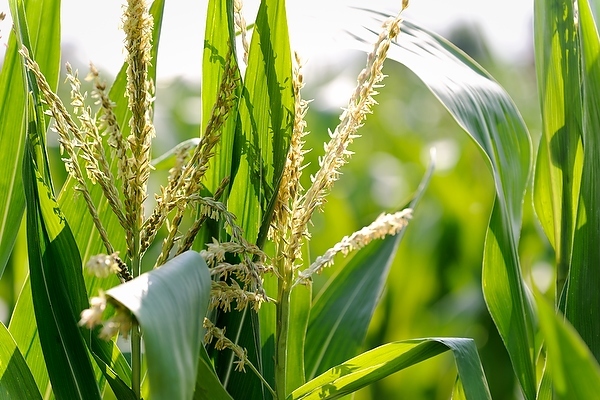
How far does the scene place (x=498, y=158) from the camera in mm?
750

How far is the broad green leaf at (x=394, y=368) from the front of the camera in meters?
0.59

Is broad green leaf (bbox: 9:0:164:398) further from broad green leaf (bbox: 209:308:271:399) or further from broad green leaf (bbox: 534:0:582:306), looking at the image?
broad green leaf (bbox: 534:0:582:306)

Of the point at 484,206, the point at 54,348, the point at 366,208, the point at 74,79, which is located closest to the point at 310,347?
the point at 54,348

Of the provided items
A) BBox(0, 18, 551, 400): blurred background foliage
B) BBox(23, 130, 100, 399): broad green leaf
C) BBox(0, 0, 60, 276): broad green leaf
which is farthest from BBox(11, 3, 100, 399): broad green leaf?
BBox(0, 18, 551, 400): blurred background foliage

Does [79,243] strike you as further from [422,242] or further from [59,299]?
[422,242]

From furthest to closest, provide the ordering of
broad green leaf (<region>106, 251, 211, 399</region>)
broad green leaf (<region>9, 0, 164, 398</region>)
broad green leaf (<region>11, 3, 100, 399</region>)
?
broad green leaf (<region>9, 0, 164, 398</region>)
broad green leaf (<region>11, 3, 100, 399</region>)
broad green leaf (<region>106, 251, 211, 399</region>)

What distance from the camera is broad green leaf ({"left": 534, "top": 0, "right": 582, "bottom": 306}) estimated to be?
0.74 metres

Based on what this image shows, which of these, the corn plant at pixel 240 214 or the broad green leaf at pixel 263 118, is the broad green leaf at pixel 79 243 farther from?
the broad green leaf at pixel 263 118

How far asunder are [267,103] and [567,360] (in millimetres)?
327

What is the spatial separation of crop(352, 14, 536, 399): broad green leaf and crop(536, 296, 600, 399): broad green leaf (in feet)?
0.81

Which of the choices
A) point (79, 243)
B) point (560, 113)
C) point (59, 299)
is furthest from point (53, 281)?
point (560, 113)

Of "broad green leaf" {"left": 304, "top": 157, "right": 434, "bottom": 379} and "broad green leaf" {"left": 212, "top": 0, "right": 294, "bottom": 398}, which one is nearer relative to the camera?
"broad green leaf" {"left": 212, "top": 0, "right": 294, "bottom": 398}

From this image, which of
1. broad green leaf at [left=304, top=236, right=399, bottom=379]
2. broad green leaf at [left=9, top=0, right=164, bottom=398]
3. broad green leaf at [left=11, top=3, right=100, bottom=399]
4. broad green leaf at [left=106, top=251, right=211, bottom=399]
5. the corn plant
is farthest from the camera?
broad green leaf at [left=304, top=236, right=399, bottom=379]

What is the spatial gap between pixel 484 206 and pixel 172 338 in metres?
2.08
